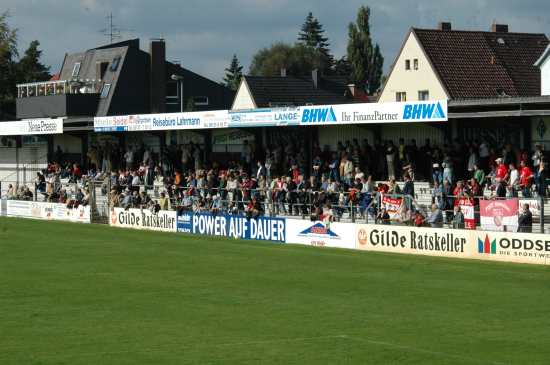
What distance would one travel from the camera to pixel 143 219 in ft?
151

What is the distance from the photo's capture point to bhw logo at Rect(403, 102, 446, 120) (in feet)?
111

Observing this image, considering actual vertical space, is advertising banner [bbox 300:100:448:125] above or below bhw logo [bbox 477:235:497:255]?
above

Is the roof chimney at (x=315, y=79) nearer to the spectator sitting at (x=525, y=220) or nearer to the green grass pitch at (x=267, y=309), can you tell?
the green grass pitch at (x=267, y=309)

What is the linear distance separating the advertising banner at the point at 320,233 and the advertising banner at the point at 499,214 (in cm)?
595

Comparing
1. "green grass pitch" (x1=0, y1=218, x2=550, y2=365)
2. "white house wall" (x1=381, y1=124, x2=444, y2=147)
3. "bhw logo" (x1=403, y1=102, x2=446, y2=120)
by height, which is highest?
"bhw logo" (x1=403, y1=102, x2=446, y2=120)

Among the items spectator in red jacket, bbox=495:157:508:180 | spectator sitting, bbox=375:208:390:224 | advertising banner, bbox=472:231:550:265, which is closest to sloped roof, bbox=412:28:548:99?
spectator sitting, bbox=375:208:390:224

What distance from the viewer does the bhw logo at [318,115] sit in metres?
38.8

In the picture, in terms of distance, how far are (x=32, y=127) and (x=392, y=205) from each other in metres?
31.5

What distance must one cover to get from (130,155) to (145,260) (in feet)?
73.5

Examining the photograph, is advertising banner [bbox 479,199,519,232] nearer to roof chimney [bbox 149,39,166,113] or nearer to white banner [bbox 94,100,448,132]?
white banner [bbox 94,100,448,132]

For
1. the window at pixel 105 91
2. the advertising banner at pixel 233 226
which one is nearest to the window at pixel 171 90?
the window at pixel 105 91

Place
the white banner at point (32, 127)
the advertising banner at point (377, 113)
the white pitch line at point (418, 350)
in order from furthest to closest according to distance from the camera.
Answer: the white banner at point (32, 127) → the advertising banner at point (377, 113) → the white pitch line at point (418, 350)

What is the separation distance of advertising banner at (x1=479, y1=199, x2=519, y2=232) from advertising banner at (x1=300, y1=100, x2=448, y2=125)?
16.3ft

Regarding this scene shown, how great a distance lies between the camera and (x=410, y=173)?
3481 centimetres
